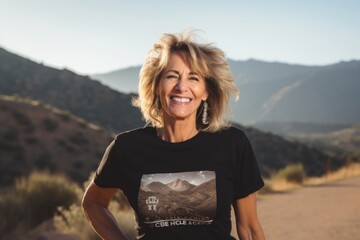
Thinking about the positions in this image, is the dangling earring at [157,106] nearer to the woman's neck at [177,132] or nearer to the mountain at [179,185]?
the woman's neck at [177,132]

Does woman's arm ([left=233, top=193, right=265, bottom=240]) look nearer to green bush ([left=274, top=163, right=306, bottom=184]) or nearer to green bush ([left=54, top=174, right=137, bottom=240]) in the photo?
green bush ([left=54, top=174, right=137, bottom=240])

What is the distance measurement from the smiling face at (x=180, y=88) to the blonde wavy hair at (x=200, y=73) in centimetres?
4

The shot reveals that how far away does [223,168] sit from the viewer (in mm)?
2672

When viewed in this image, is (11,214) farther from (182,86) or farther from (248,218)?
(248,218)

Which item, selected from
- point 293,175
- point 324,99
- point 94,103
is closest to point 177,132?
point 293,175

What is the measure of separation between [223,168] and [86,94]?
167 feet

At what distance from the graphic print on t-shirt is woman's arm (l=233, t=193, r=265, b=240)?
7.2 inches

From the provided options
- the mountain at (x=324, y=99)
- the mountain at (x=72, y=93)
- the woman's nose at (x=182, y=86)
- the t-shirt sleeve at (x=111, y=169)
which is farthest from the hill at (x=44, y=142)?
the mountain at (x=324, y=99)

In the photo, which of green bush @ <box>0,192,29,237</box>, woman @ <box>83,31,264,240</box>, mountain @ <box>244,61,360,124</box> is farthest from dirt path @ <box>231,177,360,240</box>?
mountain @ <box>244,61,360,124</box>

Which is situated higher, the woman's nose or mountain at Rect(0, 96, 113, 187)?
the woman's nose

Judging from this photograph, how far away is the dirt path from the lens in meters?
7.91

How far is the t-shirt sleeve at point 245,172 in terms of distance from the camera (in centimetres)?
268

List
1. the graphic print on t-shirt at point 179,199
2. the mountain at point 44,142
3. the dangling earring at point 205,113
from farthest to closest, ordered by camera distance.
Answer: the mountain at point 44,142 < the dangling earring at point 205,113 < the graphic print on t-shirt at point 179,199

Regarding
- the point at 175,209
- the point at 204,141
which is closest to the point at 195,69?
the point at 204,141
